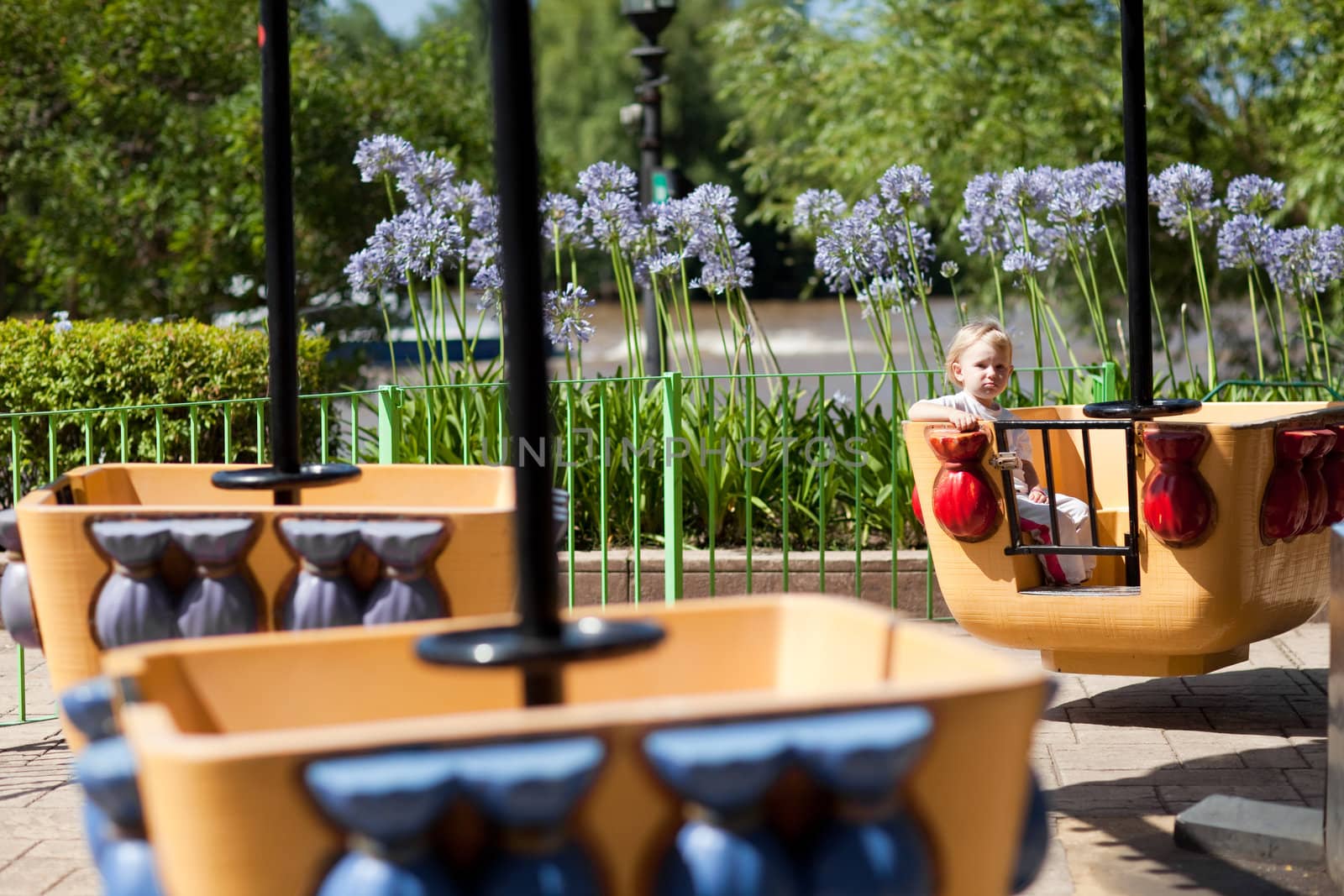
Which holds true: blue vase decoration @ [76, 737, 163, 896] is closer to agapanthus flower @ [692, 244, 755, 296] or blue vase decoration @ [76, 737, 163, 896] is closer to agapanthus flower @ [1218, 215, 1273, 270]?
agapanthus flower @ [692, 244, 755, 296]

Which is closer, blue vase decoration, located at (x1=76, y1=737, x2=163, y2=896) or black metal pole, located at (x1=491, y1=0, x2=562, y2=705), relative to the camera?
blue vase decoration, located at (x1=76, y1=737, x2=163, y2=896)

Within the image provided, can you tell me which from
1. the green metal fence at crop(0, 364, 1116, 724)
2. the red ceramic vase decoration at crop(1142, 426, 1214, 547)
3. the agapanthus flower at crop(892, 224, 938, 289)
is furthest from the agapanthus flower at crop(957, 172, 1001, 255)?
the red ceramic vase decoration at crop(1142, 426, 1214, 547)

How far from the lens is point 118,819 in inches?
67.2

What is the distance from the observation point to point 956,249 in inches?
674

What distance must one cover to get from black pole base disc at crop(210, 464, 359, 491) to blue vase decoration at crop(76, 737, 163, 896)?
1153mm

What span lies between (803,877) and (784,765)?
13 centimetres

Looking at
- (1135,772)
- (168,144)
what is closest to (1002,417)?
(1135,772)

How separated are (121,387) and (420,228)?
159cm

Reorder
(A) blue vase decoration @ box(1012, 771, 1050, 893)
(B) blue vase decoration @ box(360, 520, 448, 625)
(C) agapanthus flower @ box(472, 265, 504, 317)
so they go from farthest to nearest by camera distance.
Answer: (C) agapanthus flower @ box(472, 265, 504, 317) → (B) blue vase decoration @ box(360, 520, 448, 625) → (A) blue vase decoration @ box(1012, 771, 1050, 893)

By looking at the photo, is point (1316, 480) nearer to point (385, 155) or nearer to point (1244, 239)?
point (1244, 239)

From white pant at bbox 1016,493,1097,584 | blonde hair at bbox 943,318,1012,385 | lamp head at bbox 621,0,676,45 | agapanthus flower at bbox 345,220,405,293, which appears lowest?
white pant at bbox 1016,493,1097,584

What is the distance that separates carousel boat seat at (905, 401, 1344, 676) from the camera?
4.27 metres

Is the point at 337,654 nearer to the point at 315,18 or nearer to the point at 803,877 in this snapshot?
the point at 803,877

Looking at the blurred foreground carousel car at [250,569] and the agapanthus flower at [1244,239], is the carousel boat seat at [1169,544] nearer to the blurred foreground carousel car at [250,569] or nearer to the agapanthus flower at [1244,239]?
the blurred foreground carousel car at [250,569]
